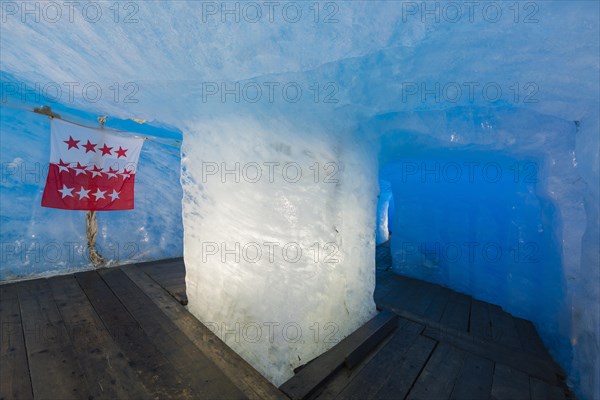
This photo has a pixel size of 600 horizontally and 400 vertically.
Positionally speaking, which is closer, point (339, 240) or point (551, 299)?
point (339, 240)

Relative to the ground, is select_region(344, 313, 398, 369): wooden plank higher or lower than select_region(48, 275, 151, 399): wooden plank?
lower

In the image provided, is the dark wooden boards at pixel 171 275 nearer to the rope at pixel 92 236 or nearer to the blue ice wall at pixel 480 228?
the rope at pixel 92 236

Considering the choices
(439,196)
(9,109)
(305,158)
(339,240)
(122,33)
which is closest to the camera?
(122,33)

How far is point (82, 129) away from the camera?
4.14 m

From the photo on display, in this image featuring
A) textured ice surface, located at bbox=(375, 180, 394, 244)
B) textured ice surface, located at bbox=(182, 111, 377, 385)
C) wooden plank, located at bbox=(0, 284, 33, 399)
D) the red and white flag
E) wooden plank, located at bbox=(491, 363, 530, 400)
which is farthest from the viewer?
textured ice surface, located at bbox=(375, 180, 394, 244)

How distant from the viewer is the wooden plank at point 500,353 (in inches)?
103

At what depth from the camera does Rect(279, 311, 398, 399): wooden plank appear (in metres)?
2.02

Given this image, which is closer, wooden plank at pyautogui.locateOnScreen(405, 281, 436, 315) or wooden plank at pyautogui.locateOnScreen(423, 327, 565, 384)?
wooden plank at pyautogui.locateOnScreen(423, 327, 565, 384)

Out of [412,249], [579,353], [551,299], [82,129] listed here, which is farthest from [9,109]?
[551,299]

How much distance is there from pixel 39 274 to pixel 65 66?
353cm

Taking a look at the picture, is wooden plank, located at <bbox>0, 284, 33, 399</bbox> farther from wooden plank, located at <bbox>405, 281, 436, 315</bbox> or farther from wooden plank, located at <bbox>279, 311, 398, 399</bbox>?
wooden plank, located at <bbox>405, 281, 436, 315</bbox>

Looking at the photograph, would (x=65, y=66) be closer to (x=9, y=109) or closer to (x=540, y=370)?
(x=9, y=109)

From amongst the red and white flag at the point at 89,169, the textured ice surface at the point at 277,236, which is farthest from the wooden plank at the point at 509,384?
the red and white flag at the point at 89,169

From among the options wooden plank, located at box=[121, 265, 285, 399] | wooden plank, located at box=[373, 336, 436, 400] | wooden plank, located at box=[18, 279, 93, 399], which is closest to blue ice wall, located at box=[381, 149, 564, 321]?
wooden plank, located at box=[373, 336, 436, 400]
